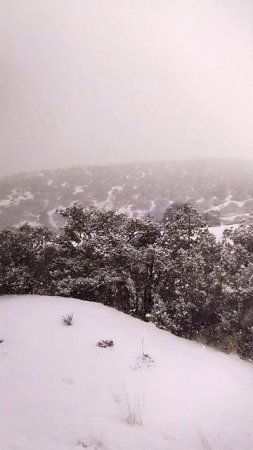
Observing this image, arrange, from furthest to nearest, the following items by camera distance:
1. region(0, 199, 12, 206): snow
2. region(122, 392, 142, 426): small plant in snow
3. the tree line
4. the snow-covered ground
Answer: region(0, 199, 12, 206): snow
the tree line
region(122, 392, 142, 426): small plant in snow
the snow-covered ground

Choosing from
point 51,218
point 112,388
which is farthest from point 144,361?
point 51,218

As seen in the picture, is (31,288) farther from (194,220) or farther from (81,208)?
(194,220)

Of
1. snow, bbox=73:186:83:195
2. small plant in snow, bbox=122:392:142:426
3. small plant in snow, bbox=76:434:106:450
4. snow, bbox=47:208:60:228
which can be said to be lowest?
snow, bbox=47:208:60:228

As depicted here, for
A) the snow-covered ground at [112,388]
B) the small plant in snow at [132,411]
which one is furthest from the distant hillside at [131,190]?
the small plant in snow at [132,411]

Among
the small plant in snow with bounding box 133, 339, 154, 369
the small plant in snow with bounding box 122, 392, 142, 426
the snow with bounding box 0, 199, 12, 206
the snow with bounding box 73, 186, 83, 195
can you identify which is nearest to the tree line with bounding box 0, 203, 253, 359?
the small plant in snow with bounding box 133, 339, 154, 369

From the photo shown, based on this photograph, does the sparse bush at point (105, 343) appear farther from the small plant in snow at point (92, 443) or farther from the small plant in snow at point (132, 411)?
the small plant in snow at point (92, 443)

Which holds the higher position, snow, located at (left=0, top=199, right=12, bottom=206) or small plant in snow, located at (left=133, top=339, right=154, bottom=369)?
snow, located at (left=0, top=199, right=12, bottom=206)

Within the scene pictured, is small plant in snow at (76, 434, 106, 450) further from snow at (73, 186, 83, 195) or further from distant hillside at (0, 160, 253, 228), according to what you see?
snow at (73, 186, 83, 195)
